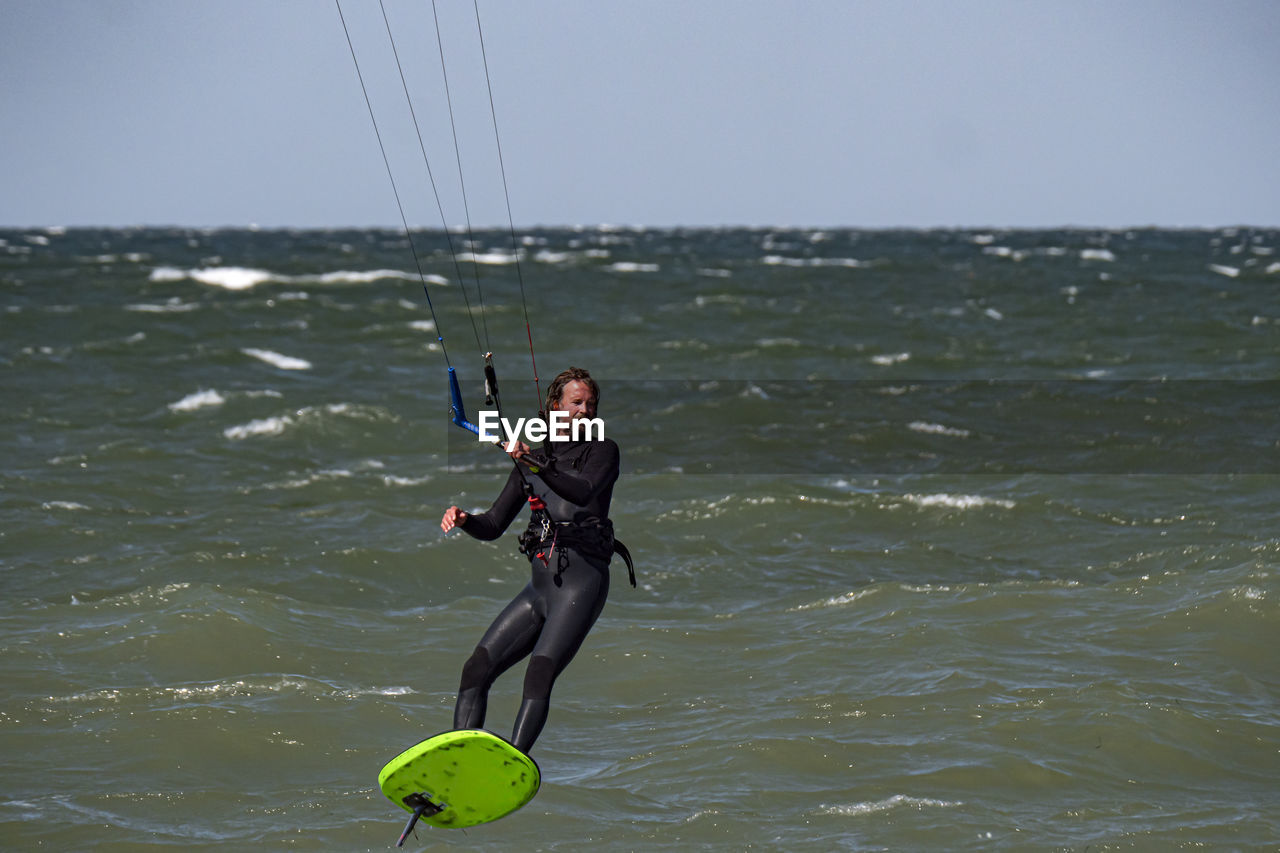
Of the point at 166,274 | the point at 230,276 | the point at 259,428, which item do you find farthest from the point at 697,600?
the point at 166,274

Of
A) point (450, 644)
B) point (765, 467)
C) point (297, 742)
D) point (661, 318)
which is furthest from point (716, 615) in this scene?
point (661, 318)

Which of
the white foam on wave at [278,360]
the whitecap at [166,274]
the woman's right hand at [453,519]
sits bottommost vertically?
the white foam on wave at [278,360]

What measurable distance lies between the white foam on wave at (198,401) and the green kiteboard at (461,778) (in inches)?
644

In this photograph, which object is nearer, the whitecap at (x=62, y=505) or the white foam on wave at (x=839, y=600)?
the white foam on wave at (x=839, y=600)

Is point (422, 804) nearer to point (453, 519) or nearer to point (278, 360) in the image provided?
point (453, 519)

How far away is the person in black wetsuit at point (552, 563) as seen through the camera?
6.40m

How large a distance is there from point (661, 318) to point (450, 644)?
2601 centimetres

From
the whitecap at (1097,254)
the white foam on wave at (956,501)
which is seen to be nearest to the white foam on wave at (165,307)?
the white foam on wave at (956,501)

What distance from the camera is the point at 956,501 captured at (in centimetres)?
1562

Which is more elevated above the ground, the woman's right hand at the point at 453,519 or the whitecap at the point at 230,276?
the whitecap at the point at 230,276

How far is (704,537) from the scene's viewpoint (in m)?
14.4

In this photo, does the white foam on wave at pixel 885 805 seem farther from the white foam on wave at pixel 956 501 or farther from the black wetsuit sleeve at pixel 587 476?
the white foam on wave at pixel 956 501

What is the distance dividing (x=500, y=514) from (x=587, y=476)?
459 millimetres

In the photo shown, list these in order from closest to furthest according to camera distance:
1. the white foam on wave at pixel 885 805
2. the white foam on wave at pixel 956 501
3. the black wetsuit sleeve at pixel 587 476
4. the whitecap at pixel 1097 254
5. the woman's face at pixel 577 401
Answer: the black wetsuit sleeve at pixel 587 476 → the woman's face at pixel 577 401 → the white foam on wave at pixel 885 805 → the white foam on wave at pixel 956 501 → the whitecap at pixel 1097 254
